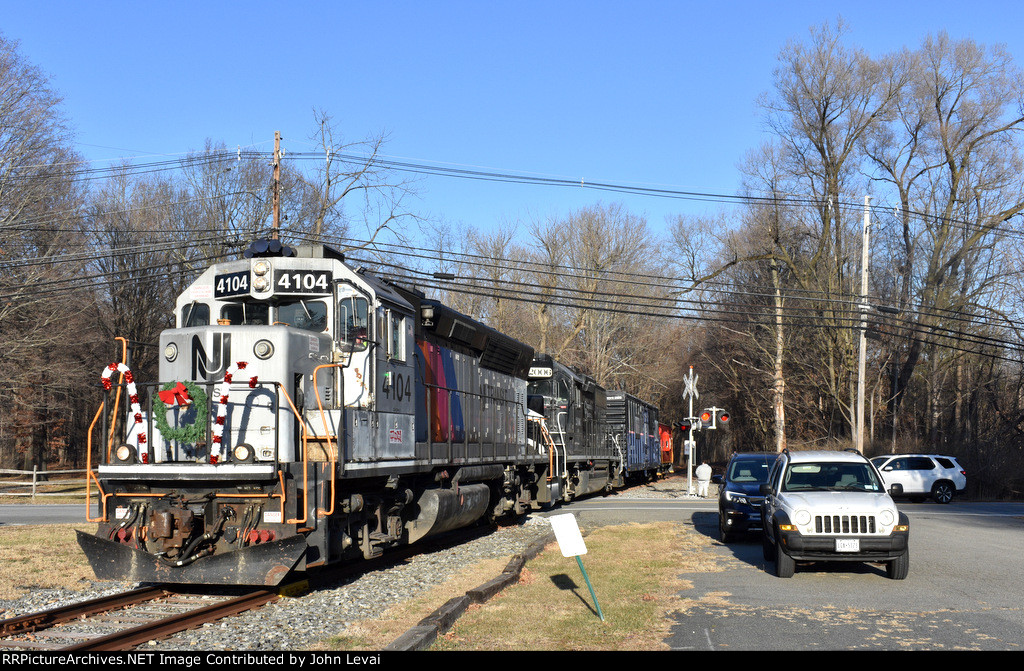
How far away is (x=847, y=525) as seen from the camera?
11039 millimetres

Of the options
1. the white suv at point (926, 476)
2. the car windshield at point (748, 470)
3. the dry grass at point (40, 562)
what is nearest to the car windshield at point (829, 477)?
the car windshield at point (748, 470)

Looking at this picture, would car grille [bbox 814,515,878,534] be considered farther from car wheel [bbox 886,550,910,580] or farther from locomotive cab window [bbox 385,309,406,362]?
locomotive cab window [bbox 385,309,406,362]

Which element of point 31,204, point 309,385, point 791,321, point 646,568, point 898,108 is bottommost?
point 646,568

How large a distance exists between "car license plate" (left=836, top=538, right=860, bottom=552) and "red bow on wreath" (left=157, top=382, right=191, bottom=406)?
8250 millimetres

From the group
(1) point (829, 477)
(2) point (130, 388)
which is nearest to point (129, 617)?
(2) point (130, 388)

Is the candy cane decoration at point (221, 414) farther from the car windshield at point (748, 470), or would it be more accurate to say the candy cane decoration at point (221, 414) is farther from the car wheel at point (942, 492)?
the car wheel at point (942, 492)

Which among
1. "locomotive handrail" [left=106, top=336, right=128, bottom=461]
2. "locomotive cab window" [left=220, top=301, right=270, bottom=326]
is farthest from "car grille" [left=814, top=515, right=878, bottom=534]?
"locomotive handrail" [left=106, top=336, right=128, bottom=461]

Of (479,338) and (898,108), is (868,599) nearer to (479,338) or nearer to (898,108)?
(479,338)

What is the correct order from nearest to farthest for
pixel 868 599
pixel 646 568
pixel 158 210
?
1. pixel 868 599
2. pixel 646 568
3. pixel 158 210

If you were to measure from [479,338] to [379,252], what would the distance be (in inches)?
712

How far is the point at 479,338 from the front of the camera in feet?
51.1
